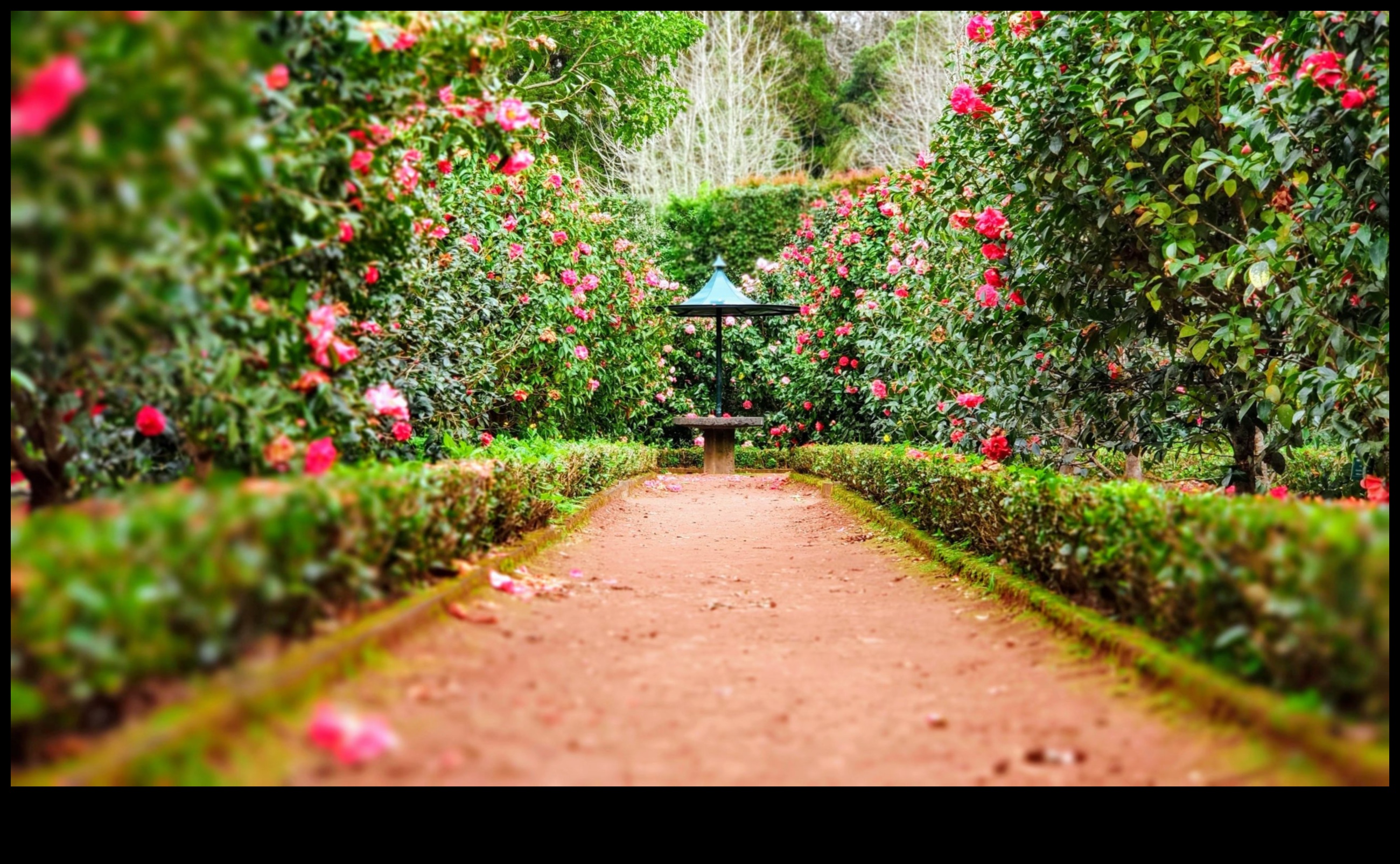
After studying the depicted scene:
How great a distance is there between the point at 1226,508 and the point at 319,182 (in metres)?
3.18

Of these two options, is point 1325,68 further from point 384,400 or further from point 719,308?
point 719,308

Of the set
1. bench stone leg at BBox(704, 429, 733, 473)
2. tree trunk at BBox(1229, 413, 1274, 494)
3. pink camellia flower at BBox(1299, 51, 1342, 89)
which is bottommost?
bench stone leg at BBox(704, 429, 733, 473)

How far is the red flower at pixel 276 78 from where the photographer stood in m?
3.12

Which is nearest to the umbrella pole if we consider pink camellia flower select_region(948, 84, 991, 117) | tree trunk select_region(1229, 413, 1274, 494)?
pink camellia flower select_region(948, 84, 991, 117)

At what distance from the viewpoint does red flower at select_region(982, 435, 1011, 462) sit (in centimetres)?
636

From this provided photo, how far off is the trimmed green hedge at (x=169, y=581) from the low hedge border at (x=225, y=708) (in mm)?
79

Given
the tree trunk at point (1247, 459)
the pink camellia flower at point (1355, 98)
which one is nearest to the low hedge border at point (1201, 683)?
the tree trunk at point (1247, 459)

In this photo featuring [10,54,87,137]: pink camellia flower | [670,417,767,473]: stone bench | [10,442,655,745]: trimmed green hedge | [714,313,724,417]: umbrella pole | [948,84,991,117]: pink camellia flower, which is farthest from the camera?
[670,417,767,473]: stone bench

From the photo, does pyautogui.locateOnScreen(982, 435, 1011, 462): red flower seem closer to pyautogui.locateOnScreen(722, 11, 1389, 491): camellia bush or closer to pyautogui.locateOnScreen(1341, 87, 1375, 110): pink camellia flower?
pyautogui.locateOnScreen(722, 11, 1389, 491): camellia bush

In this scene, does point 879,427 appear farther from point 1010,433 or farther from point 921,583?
point 921,583

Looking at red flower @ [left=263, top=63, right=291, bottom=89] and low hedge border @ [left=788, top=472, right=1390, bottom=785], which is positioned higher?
red flower @ [left=263, top=63, right=291, bottom=89]

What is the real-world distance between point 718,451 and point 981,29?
30.3 feet

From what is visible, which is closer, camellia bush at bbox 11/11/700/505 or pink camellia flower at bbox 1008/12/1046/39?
camellia bush at bbox 11/11/700/505

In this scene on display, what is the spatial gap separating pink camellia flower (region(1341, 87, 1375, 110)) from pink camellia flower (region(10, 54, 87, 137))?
4.29m
